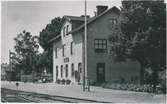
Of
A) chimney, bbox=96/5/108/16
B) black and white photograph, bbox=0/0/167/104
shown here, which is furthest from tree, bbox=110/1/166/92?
chimney, bbox=96/5/108/16

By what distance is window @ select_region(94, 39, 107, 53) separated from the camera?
131 feet

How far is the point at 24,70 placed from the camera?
251 feet

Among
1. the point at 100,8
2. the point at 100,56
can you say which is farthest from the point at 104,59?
the point at 100,8

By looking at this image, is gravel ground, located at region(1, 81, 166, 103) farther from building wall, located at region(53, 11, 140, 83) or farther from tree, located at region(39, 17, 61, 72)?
tree, located at region(39, 17, 61, 72)

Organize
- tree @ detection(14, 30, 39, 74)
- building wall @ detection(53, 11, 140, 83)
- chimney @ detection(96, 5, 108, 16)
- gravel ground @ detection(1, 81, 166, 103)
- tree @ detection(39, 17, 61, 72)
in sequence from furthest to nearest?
tree @ detection(14, 30, 39, 74)
tree @ detection(39, 17, 61, 72)
chimney @ detection(96, 5, 108, 16)
building wall @ detection(53, 11, 140, 83)
gravel ground @ detection(1, 81, 166, 103)

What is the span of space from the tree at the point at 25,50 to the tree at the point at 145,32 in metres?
48.7

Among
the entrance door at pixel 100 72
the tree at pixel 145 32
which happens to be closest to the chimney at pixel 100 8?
the entrance door at pixel 100 72

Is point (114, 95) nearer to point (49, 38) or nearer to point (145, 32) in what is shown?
point (145, 32)

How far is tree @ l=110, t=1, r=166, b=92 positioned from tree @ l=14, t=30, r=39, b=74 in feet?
160

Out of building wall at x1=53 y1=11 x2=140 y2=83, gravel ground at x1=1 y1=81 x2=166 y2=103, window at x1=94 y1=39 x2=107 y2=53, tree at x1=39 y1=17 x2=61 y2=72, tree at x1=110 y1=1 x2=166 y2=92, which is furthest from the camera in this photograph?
tree at x1=39 y1=17 x2=61 y2=72

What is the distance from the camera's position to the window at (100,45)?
131 ft

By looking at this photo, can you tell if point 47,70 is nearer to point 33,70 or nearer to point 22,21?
point 33,70

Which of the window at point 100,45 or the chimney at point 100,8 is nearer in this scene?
the window at point 100,45

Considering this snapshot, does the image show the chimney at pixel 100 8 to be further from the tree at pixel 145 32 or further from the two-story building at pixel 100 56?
the tree at pixel 145 32
